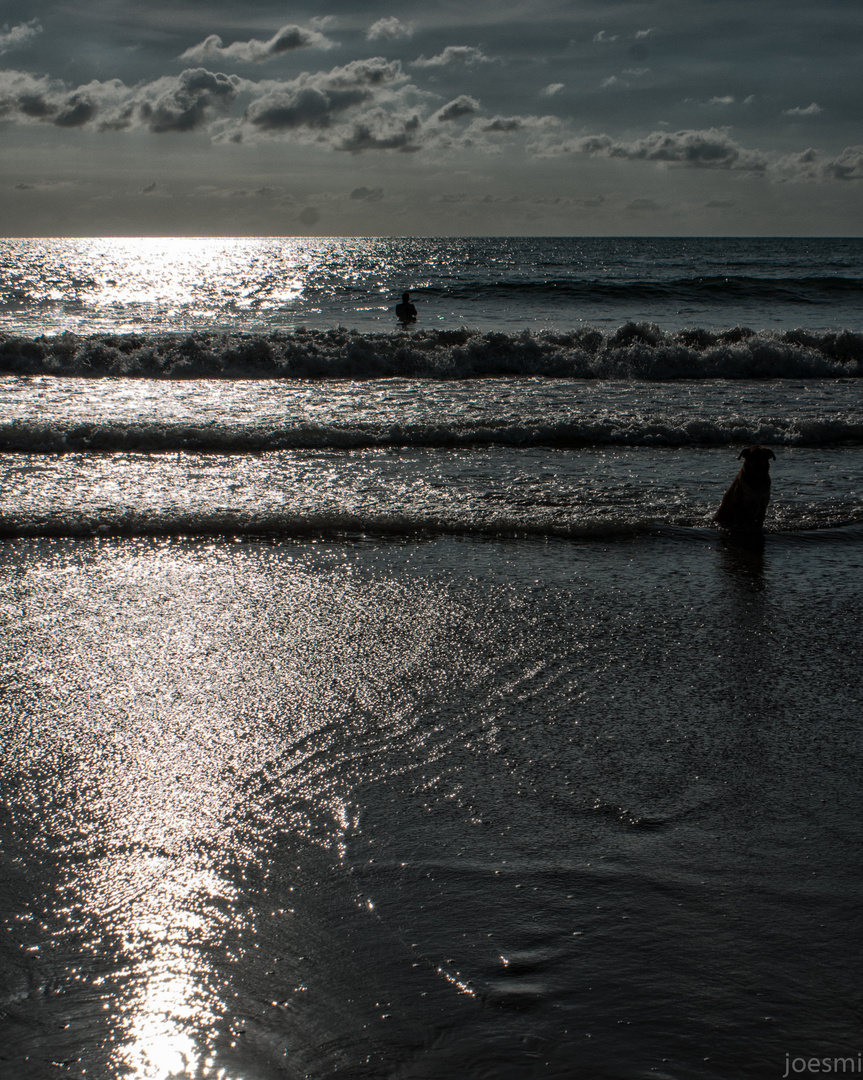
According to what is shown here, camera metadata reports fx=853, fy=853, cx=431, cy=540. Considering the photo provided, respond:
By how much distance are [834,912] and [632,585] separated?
2772 mm

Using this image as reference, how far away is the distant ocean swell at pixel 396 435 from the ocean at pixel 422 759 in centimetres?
7

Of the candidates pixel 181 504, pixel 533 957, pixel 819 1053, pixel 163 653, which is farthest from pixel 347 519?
pixel 819 1053

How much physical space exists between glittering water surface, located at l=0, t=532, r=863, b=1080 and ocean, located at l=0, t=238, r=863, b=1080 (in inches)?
0.4

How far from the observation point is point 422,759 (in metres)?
3.08

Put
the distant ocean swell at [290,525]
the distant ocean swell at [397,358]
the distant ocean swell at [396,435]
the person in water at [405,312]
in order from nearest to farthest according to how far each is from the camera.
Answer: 1. the distant ocean swell at [290,525]
2. the distant ocean swell at [396,435]
3. the distant ocean swell at [397,358]
4. the person in water at [405,312]

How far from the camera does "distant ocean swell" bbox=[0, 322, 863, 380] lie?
1328 centimetres

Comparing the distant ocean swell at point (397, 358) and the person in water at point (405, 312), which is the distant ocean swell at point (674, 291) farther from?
the distant ocean swell at point (397, 358)

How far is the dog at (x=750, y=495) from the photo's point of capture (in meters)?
5.79

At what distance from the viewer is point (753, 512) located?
19.2 ft

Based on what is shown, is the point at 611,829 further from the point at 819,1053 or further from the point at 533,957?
the point at 819,1053

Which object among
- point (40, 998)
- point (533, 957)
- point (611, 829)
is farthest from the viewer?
point (611, 829)

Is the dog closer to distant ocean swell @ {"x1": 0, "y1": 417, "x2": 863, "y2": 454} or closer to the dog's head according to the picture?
the dog's head

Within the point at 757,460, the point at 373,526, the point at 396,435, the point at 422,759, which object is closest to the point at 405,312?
the point at 396,435

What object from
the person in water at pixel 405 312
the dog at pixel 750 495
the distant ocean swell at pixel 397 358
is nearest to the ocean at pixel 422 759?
the dog at pixel 750 495
